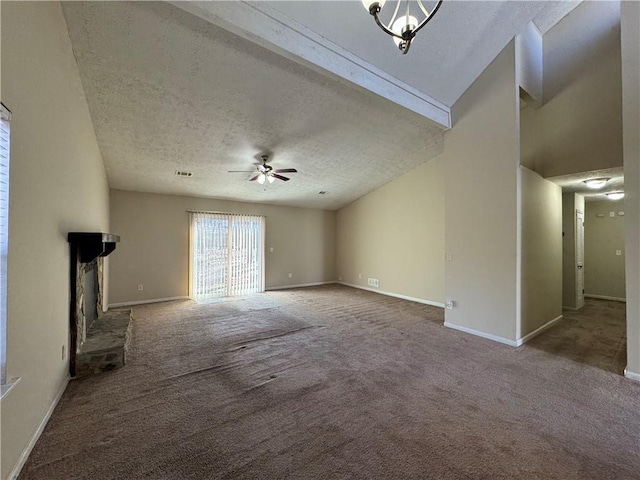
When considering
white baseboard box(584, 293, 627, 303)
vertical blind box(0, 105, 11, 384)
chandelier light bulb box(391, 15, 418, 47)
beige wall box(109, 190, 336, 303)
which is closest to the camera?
vertical blind box(0, 105, 11, 384)

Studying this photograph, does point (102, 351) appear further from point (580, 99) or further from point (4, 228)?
point (580, 99)

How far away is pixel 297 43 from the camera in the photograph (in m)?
2.72

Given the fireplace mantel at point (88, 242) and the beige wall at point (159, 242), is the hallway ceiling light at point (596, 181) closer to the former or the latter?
the beige wall at point (159, 242)

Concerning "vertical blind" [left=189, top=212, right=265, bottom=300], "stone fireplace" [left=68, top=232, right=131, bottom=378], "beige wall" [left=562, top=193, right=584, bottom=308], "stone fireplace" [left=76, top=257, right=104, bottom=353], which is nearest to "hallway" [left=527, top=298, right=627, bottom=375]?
"beige wall" [left=562, top=193, right=584, bottom=308]

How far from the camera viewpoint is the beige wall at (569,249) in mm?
5547

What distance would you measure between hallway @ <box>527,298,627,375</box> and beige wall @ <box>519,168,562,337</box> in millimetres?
210

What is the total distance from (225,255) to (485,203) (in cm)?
578

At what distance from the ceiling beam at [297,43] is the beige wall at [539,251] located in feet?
7.06

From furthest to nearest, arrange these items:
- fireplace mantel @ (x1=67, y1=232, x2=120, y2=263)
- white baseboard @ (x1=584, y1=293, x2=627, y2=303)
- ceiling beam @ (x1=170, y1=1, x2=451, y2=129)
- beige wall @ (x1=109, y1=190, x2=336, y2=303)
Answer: white baseboard @ (x1=584, y1=293, x2=627, y2=303) → beige wall @ (x1=109, y1=190, x2=336, y2=303) → fireplace mantel @ (x1=67, y1=232, x2=120, y2=263) → ceiling beam @ (x1=170, y1=1, x2=451, y2=129)

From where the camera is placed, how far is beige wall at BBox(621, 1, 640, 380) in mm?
2756

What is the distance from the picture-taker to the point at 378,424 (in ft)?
6.66

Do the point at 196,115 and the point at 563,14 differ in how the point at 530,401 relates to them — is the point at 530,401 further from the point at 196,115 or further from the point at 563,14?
the point at 563,14

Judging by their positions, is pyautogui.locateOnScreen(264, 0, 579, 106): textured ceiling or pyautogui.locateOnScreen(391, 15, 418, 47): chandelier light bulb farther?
pyautogui.locateOnScreen(264, 0, 579, 106): textured ceiling

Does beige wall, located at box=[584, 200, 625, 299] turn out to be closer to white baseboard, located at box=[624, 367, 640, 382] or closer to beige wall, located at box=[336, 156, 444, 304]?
beige wall, located at box=[336, 156, 444, 304]
